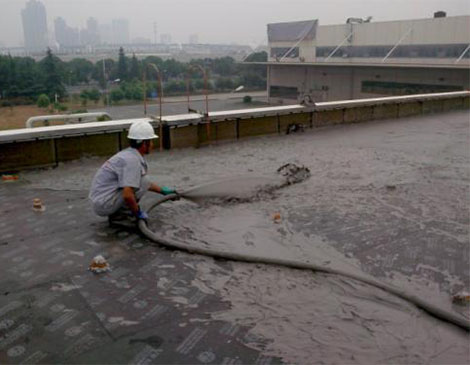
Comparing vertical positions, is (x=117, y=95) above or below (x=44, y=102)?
above

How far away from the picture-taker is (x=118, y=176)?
12.8 ft

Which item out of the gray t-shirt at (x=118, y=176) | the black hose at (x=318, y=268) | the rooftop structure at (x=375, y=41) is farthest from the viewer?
the rooftop structure at (x=375, y=41)

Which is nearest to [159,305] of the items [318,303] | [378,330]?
[318,303]

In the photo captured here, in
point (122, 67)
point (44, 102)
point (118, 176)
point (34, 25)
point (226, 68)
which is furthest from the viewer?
point (34, 25)

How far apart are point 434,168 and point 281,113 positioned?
3.48 metres

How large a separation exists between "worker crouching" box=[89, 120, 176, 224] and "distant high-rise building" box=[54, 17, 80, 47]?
6435 inches

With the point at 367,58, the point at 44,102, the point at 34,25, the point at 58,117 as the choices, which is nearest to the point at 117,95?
the point at 44,102

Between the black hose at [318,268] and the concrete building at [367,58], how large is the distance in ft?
85.2

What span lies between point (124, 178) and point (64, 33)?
172905 mm

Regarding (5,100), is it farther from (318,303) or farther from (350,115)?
(318,303)

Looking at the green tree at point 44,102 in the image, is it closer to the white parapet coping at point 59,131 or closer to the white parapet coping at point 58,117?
the white parapet coping at point 58,117

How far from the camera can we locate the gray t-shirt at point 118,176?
12.4ft

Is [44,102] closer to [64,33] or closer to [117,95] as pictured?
[117,95]

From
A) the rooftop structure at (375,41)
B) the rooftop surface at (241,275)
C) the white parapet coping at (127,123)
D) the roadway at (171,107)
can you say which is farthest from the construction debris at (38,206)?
the rooftop structure at (375,41)
